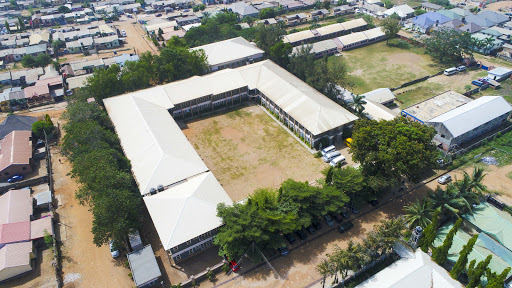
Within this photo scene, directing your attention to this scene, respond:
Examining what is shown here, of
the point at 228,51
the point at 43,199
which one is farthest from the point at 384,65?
the point at 43,199

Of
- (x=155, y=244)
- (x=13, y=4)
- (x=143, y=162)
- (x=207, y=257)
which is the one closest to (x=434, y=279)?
(x=207, y=257)

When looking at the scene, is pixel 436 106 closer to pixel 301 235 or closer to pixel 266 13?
pixel 301 235

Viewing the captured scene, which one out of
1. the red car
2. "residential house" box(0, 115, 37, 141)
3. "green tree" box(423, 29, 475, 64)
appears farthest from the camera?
"green tree" box(423, 29, 475, 64)

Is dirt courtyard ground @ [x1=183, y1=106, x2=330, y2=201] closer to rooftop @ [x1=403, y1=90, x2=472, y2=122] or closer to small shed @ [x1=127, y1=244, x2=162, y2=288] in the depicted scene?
small shed @ [x1=127, y1=244, x2=162, y2=288]

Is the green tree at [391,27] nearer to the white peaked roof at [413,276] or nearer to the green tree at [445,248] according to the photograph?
the green tree at [445,248]

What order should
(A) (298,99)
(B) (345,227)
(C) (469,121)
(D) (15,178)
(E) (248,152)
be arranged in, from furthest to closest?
1. (A) (298,99)
2. (C) (469,121)
3. (E) (248,152)
4. (D) (15,178)
5. (B) (345,227)

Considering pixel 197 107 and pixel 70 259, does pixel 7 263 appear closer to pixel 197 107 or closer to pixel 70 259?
pixel 70 259

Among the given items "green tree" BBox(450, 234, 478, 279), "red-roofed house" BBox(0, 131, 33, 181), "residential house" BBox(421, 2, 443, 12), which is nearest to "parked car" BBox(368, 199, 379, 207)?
"green tree" BBox(450, 234, 478, 279)
